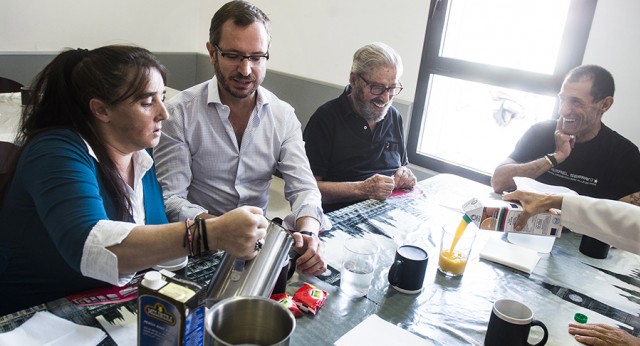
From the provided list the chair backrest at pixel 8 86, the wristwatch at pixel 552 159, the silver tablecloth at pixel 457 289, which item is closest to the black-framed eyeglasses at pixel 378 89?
the silver tablecloth at pixel 457 289

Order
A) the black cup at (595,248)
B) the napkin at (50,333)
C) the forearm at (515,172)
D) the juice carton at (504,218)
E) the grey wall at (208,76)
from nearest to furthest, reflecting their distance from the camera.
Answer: the napkin at (50,333), the juice carton at (504,218), the black cup at (595,248), the forearm at (515,172), the grey wall at (208,76)

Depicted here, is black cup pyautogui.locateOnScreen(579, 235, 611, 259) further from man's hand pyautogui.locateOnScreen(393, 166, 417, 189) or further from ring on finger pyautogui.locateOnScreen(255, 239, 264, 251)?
ring on finger pyautogui.locateOnScreen(255, 239, 264, 251)

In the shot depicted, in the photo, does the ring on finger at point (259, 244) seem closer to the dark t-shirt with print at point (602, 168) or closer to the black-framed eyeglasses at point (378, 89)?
the black-framed eyeglasses at point (378, 89)

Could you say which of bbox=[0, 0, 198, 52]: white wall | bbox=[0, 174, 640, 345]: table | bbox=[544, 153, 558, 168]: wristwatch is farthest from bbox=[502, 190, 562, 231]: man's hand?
bbox=[0, 0, 198, 52]: white wall

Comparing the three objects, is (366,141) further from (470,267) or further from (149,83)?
(149,83)

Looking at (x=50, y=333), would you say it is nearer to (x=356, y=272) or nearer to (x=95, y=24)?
(x=356, y=272)

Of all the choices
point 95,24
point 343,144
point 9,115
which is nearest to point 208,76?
point 95,24

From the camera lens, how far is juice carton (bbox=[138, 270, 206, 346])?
0.74 m

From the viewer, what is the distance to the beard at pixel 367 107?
7.10ft

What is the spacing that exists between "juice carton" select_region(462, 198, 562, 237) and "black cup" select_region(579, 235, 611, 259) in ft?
0.58

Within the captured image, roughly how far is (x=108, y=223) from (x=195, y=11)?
3685 millimetres

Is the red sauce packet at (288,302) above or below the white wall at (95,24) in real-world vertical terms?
below

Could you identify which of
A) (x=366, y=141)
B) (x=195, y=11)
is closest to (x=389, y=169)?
(x=366, y=141)

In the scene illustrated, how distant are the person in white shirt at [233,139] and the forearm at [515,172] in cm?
95
